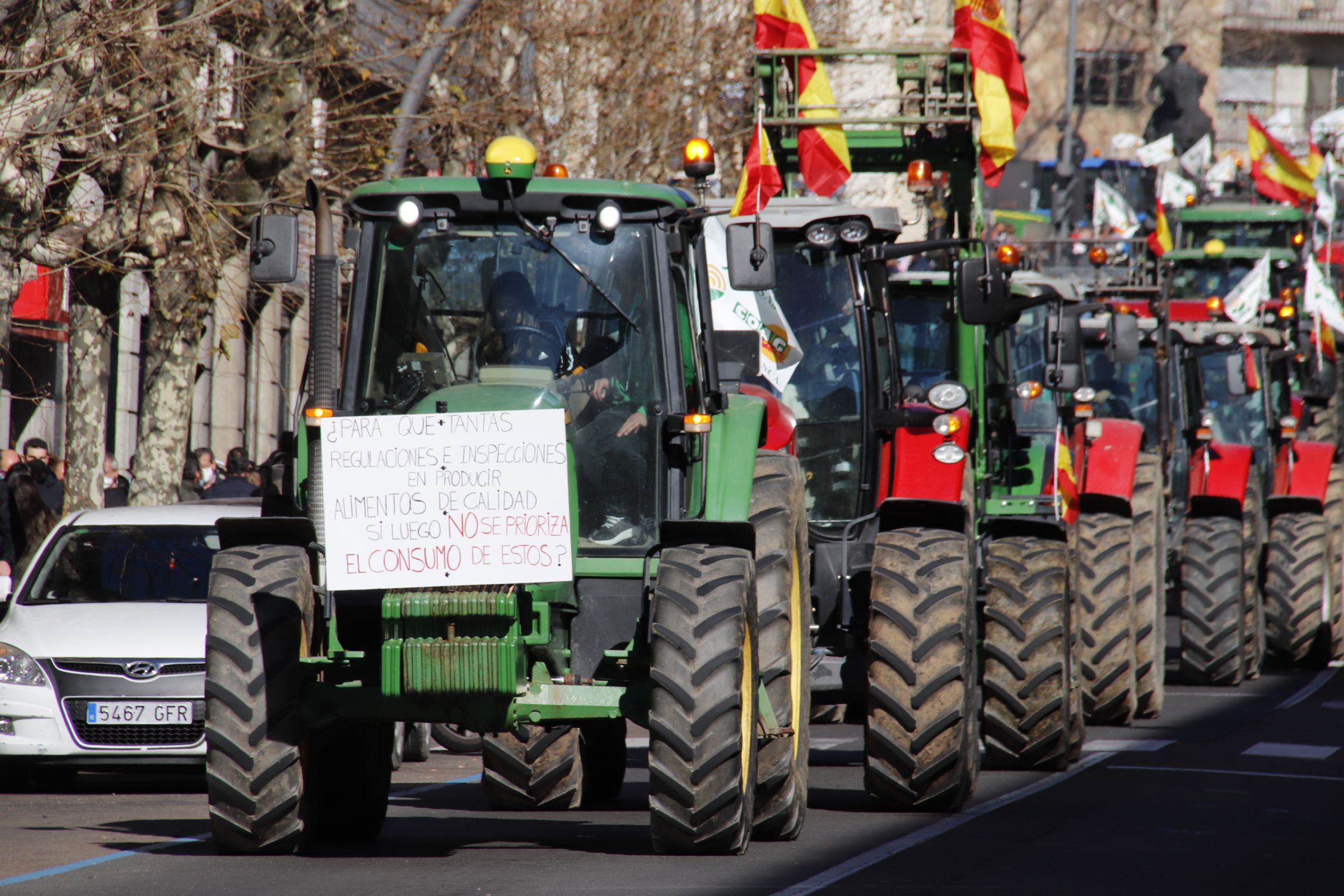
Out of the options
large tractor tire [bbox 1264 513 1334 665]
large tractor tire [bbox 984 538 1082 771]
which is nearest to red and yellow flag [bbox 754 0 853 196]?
large tractor tire [bbox 984 538 1082 771]

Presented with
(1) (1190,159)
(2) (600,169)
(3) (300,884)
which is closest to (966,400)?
(3) (300,884)

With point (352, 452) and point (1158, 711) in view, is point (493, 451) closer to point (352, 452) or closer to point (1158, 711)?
point (352, 452)

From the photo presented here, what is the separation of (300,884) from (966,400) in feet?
16.1

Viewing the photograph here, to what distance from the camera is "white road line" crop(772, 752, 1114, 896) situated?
326 inches

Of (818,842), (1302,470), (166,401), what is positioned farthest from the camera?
(1302,470)

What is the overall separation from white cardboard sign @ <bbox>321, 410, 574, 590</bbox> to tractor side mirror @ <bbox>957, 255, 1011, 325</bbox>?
12.6 ft

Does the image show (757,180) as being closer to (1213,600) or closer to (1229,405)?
(1213,600)

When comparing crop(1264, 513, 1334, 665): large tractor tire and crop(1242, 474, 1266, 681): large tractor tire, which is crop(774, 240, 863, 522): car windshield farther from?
crop(1264, 513, 1334, 665): large tractor tire

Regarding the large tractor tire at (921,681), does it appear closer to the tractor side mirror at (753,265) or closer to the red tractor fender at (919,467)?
the red tractor fender at (919,467)

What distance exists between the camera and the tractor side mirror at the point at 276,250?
29.6 ft

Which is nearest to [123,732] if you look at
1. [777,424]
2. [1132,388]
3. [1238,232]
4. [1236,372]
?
[777,424]

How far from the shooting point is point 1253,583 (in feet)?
65.8

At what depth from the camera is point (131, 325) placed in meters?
28.5

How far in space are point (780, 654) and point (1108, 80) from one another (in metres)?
60.6
